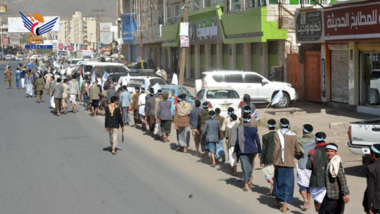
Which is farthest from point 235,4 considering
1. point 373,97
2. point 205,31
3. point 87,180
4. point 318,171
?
point 318,171

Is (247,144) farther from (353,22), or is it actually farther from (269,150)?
(353,22)

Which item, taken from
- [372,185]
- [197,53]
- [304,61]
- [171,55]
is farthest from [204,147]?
[171,55]

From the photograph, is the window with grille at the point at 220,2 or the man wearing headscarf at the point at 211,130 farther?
the window with grille at the point at 220,2

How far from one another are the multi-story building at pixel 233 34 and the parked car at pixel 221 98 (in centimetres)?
961

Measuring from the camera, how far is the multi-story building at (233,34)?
3177cm

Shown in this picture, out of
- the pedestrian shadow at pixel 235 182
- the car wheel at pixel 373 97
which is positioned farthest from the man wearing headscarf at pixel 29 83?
the pedestrian shadow at pixel 235 182

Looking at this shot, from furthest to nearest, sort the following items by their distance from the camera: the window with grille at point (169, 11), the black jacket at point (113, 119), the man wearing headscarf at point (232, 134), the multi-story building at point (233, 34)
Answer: the window with grille at point (169, 11)
the multi-story building at point (233, 34)
the black jacket at point (113, 119)
the man wearing headscarf at point (232, 134)

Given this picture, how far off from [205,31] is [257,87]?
15392 mm

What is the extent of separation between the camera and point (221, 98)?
21.8m

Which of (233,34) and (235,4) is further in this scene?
(235,4)

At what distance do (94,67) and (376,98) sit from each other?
1822cm

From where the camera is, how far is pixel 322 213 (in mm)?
8578

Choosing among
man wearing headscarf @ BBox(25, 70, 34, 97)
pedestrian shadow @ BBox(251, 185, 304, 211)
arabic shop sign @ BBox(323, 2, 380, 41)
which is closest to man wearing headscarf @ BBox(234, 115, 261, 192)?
pedestrian shadow @ BBox(251, 185, 304, 211)

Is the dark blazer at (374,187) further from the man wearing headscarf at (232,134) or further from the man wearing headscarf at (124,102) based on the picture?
the man wearing headscarf at (124,102)
